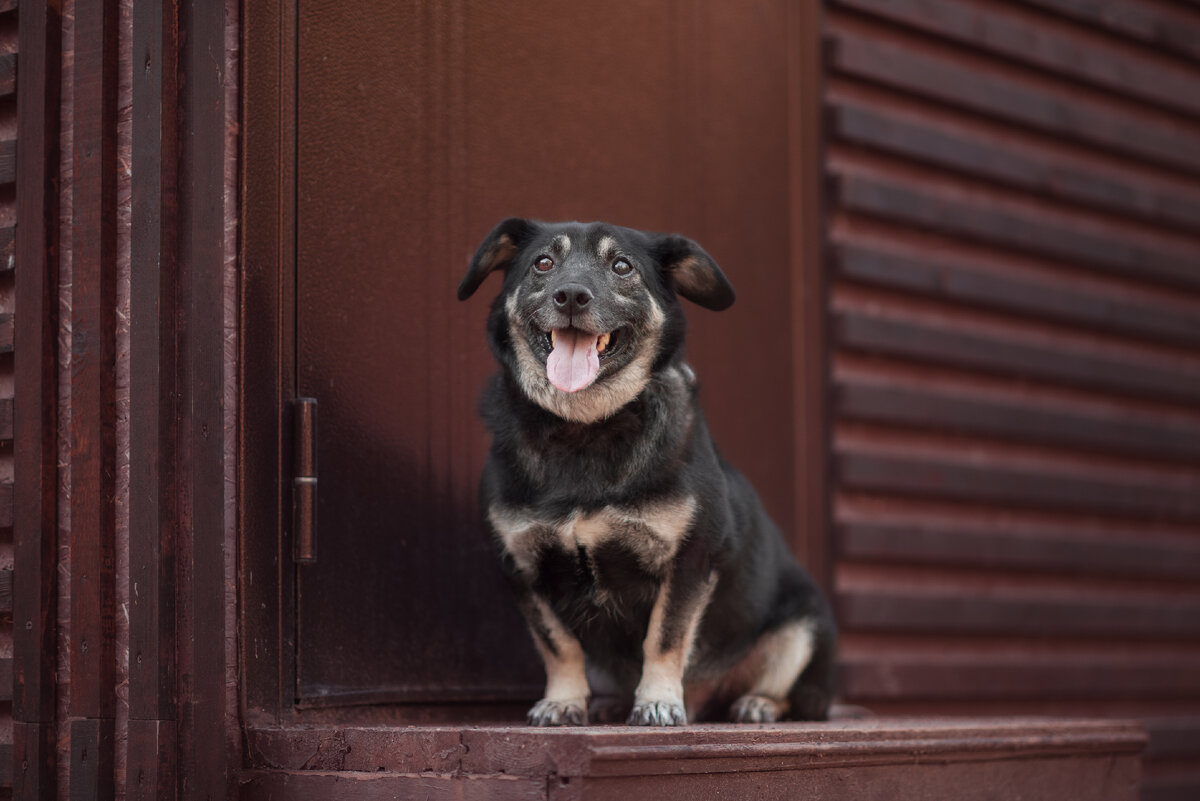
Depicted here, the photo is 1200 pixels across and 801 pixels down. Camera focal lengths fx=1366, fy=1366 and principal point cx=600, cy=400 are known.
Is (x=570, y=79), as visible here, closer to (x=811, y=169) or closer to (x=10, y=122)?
(x=811, y=169)

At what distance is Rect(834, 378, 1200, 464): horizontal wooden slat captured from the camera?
5.22 meters

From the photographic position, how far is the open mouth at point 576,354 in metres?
3.22

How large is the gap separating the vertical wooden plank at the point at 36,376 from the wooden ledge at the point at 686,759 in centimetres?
56

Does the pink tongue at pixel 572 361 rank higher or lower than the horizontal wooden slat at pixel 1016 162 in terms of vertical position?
lower

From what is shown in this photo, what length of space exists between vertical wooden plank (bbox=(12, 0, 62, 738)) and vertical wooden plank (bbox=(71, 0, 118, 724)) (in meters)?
0.08

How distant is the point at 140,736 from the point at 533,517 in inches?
40.3

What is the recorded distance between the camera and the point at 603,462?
131 inches

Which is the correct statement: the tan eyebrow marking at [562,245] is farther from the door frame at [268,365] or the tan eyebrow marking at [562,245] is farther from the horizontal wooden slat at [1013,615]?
the horizontal wooden slat at [1013,615]

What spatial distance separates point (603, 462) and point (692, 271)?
1.88 feet

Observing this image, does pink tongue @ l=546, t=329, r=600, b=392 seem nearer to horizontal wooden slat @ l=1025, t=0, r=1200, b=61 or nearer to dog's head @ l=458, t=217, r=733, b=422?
dog's head @ l=458, t=217, r=733, b=422

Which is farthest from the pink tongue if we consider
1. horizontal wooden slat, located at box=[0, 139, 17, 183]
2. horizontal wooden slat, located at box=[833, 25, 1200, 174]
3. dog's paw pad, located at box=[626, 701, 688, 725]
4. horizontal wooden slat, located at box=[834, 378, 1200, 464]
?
horizontal wooden slat, located at box=[833, 25, 1200, 174]

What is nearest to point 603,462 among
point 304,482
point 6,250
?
point 304,482

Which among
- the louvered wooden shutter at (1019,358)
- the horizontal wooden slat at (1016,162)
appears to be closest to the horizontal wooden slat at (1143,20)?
the louvered wooden shutter at (1019,358)

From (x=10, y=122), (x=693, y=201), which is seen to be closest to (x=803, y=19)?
(x=693, y=201)
